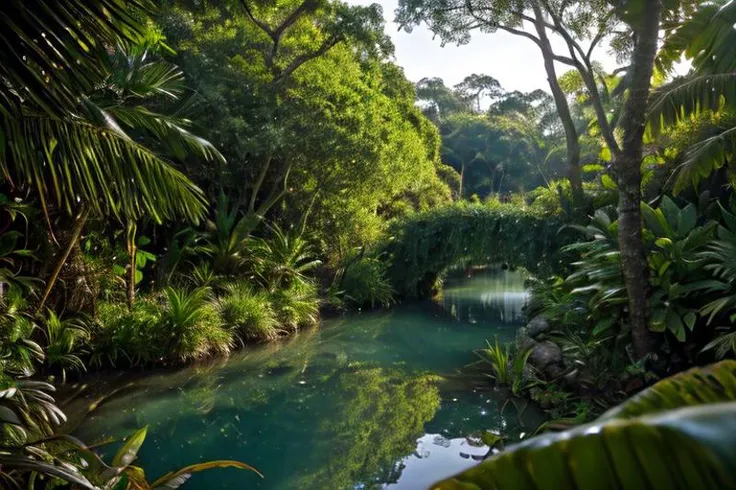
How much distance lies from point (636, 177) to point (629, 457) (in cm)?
509

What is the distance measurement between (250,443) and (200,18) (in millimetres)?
9888

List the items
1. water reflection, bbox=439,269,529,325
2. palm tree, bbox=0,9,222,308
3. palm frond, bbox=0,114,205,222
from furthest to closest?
1. water reflection, bbox=439,269,529,325
2. palm frond, bbox=0,114,205,222
3. palm tree, bbox=0,9,222,308

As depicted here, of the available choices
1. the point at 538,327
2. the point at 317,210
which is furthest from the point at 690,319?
the point at 317,210

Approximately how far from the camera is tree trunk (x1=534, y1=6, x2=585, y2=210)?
10.8 meters

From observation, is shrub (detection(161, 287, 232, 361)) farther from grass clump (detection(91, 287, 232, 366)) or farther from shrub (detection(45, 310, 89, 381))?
shrub (detection(45, 310, 89, 381))

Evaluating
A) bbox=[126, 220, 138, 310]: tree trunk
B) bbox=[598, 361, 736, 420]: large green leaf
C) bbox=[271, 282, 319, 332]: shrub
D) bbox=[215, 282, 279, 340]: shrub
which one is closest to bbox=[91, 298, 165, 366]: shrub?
bbox=[126, 220, 138, 310]: tree trunk

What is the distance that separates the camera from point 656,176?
8492 mm

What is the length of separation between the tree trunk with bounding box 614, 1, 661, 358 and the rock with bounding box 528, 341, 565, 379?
53.7 inches

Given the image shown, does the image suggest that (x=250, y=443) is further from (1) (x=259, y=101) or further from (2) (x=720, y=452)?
(1) (x=259, y=101)

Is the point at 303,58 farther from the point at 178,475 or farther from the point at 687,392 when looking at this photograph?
the point at 687,392

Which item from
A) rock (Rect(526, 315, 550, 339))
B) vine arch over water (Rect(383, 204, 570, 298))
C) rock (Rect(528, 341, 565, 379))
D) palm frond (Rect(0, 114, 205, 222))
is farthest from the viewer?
vine arch over water (Rect(383, 204, 570, 298))

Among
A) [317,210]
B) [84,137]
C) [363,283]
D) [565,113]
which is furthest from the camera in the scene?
[317,210]

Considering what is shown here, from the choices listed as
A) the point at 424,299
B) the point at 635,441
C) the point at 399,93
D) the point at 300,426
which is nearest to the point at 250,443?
the point at 300,426

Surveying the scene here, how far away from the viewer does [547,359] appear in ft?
22.5
